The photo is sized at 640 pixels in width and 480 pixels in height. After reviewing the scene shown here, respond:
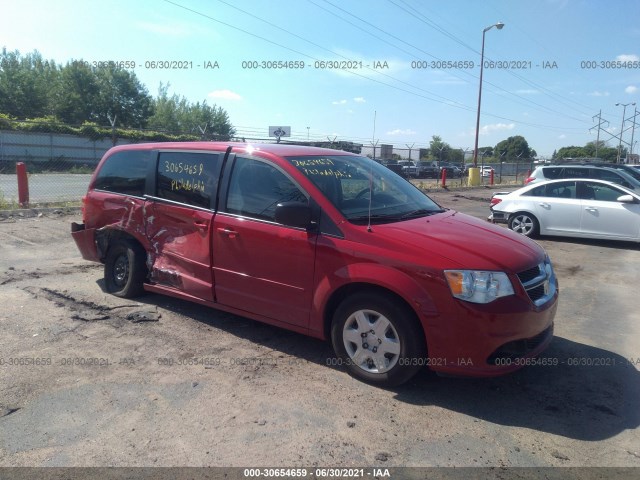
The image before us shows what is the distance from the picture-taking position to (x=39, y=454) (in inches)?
119

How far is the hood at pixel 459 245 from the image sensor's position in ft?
12.0

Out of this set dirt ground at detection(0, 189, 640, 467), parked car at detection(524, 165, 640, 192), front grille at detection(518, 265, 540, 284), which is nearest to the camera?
dirt ground at detection(0, 189, 640, 467)

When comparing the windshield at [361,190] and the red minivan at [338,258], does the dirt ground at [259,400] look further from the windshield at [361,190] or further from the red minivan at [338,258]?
the windshield at [361,190]

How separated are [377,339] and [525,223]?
8.56 m

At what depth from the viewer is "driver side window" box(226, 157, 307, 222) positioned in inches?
176

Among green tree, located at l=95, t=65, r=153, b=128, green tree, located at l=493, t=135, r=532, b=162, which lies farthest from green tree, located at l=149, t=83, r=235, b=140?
green tree, located at l=493, t=135, r=532, b=162

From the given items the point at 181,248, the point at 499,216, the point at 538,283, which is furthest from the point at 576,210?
the point at 181,248

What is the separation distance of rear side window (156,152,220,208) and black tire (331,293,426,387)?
185 centimetres

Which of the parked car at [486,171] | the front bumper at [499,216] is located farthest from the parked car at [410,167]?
the front bumper at [499,216]

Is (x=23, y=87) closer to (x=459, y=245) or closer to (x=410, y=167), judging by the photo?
(x=410, y=167)

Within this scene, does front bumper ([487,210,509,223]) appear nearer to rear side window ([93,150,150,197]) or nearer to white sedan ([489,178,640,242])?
white sedan ([489,178,640,242])

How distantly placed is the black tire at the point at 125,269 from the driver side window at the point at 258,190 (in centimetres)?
161

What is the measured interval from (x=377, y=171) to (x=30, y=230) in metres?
7.58

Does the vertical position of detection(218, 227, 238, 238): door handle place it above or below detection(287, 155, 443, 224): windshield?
below
